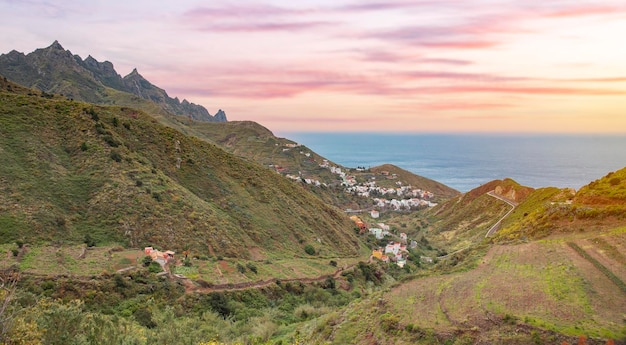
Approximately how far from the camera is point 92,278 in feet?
72.2

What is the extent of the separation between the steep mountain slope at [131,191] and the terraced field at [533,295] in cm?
1879

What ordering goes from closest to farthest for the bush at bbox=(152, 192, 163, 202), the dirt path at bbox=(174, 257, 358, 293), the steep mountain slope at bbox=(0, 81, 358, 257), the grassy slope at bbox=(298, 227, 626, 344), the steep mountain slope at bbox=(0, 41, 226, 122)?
the grassy slope at bbox=(298, 227, 626, 344) → the dirt path at bbox=(174, 257, 358, 293) → the steep mountain slope at bbox=(0, 81, 358, 257) → the bush at bbox=(152, 192, 163, 202) → the steep mountain slope at bbox=(0, 41, 226, 122)

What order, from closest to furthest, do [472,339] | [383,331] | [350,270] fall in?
[472,339]
[383,331]
[350,270]

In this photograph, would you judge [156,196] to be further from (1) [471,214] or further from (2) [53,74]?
(2) [53,74]

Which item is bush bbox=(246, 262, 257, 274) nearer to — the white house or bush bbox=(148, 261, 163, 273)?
bush bbox=(148, 261, 163, 273)

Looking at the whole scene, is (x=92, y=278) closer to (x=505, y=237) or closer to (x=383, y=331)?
(x=383, y=331)

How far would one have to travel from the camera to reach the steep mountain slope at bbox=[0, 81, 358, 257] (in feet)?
94.1

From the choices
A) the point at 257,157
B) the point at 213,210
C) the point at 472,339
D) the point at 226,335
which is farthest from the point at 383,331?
the point at 257,157

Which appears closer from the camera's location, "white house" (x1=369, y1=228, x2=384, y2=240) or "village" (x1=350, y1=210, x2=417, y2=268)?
"village" (x1=350, y1=210, x2=417, y2=268)

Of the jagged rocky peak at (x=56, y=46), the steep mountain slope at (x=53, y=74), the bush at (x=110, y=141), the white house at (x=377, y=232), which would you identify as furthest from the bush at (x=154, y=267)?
the jagged rocky peak at (x=56, y=46)

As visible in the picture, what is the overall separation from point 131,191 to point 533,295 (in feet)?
97.6

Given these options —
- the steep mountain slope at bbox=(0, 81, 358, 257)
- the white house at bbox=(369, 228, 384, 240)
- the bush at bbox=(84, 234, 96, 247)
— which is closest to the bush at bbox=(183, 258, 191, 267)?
the steep mountain slope at bbox=(0, 81, 358, 257)

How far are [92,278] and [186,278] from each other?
17.8ft

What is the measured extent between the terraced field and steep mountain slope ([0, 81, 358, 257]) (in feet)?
61.6
